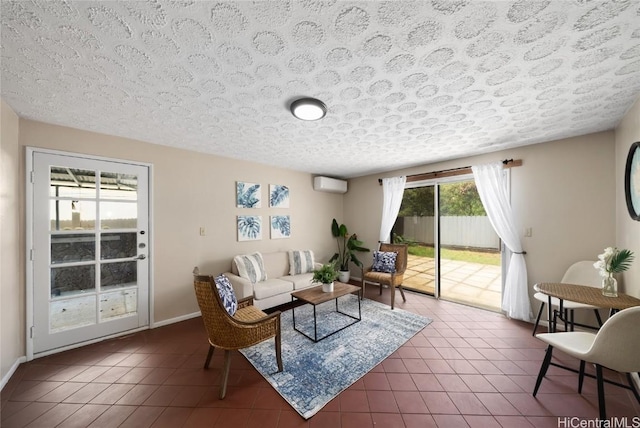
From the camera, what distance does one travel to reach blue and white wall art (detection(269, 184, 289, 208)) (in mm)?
3914

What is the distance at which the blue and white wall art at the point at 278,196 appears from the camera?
391cm

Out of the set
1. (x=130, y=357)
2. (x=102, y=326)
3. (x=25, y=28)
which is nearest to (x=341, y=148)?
(x=25, y=28)

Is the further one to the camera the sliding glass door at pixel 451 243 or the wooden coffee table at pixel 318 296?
the sliding glass door at pixel 451 243

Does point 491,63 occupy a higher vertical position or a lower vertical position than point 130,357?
higher

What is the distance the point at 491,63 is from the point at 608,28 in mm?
471

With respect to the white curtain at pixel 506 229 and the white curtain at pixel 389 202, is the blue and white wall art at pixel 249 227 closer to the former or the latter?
the white curtain at pixel 389 202

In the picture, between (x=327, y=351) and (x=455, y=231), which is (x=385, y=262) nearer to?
(x=455, y=231)

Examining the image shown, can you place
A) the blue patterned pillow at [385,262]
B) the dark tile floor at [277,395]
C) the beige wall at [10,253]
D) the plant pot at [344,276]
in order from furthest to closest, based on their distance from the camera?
the plant pot at [344,276] → the blue patterned pillow at [385,262] → the beige wall at [10,253] → the dark tile floor at [277,395]

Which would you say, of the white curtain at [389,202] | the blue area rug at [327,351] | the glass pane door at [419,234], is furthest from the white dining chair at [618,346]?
the white curtain at [389,202]

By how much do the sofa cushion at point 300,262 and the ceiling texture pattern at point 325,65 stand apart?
217 cm

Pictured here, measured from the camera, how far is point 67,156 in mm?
2289

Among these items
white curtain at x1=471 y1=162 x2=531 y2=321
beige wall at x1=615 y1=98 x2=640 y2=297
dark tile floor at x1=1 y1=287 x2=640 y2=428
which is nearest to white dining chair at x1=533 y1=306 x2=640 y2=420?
dark tile floor at x1=1 y1=287 x2=640 y2=428

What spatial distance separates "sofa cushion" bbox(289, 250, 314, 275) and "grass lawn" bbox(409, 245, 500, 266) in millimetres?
1932

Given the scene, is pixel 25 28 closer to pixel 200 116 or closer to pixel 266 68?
pixel 200 116
